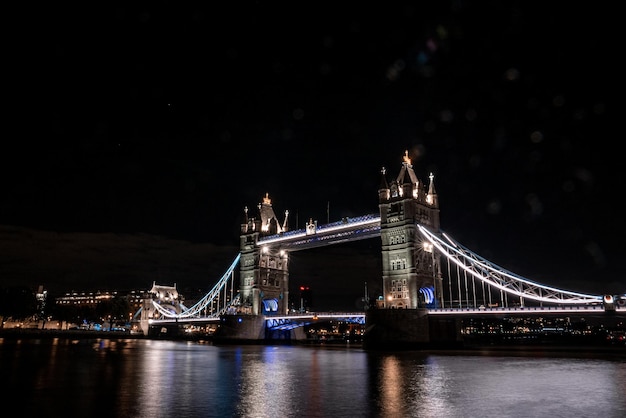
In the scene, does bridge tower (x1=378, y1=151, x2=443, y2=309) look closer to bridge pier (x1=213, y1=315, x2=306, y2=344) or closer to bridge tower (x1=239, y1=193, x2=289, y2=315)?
bridge pier (x1=213, y1=315, x2=306, y2=344)

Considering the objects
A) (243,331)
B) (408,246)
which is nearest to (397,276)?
(408,246)

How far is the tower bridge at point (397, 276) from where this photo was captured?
51.8 metres

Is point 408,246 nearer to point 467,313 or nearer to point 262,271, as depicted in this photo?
point 467,313

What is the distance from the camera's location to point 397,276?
198ft

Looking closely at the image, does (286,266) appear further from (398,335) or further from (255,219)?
(398,335)

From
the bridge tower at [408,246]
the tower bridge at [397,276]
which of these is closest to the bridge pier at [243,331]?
the tower bridge at [397,276]

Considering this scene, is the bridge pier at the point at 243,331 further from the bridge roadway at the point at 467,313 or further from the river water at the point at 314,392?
the river water at the point at 314,392

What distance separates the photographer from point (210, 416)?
588 inches

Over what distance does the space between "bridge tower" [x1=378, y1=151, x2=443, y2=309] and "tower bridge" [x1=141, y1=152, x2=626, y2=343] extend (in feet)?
0.38

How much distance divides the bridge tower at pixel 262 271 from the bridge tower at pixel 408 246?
26.0 meters

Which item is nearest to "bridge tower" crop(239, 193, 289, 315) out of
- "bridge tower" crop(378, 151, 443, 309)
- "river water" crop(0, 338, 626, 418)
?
"bridge tower" crop(378, 151, 443, 309)

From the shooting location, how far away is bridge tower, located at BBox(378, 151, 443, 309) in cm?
5925

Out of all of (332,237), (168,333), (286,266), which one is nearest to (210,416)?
(332,237)

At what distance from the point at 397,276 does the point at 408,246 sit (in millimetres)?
3797
